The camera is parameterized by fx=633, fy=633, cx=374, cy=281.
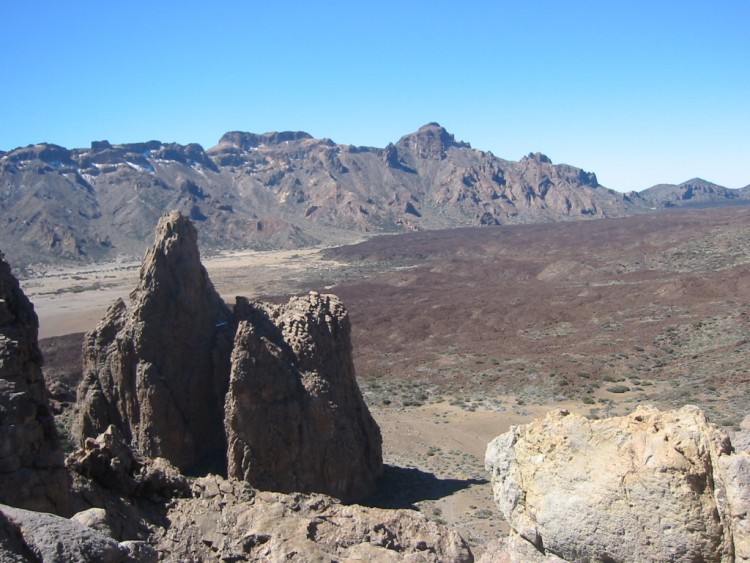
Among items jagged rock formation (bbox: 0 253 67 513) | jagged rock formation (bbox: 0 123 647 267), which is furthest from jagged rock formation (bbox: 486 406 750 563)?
jagged rock formation (bbox: 0 123 647 267)

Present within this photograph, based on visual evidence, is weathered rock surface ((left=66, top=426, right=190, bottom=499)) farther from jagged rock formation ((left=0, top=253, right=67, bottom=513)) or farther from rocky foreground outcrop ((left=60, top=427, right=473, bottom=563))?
jagged rock formation ((left=0, top=253, right=67, bottom=513))

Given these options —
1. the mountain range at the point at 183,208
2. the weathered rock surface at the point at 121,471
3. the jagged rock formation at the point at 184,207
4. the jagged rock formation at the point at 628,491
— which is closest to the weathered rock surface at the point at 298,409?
the weathered rock surface at the point at 121,471

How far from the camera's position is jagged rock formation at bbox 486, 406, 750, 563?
5070 millimetres

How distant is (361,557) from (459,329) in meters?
40.7

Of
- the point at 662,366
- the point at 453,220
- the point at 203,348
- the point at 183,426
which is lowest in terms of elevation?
the point at 662,366

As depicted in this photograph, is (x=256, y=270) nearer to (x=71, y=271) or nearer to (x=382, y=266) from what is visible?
(x=382, y=266)

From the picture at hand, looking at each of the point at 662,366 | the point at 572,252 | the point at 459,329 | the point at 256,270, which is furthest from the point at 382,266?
the point at 662,366

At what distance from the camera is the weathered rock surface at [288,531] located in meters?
7.68

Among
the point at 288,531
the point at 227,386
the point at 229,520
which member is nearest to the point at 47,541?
the point at 288,531

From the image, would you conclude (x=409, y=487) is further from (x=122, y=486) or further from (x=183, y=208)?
(x=183, y=208)

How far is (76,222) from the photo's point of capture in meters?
149

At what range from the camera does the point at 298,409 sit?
1565 cm

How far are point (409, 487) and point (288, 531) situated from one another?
10.4m

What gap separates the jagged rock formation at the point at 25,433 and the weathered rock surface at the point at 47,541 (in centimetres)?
292
